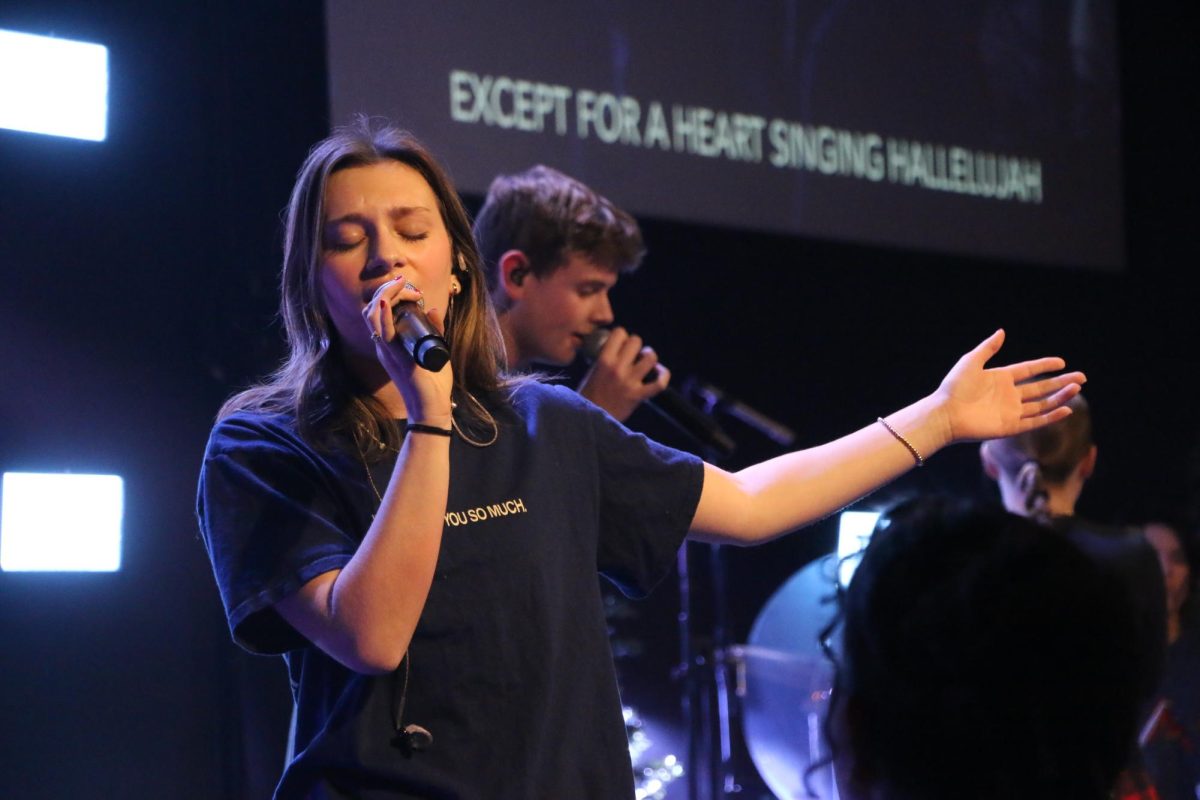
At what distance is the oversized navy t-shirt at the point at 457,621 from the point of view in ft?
4.57

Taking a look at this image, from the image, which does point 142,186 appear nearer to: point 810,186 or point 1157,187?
point 810,186

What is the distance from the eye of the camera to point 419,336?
4.42ft

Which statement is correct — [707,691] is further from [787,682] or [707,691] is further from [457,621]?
[457,621]

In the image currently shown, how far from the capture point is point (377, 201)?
1594 millimetres

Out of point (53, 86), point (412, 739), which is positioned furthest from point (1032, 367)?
point (53, 86)

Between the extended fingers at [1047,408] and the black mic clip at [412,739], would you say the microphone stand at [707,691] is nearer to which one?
the extended fingers at [1047,408]

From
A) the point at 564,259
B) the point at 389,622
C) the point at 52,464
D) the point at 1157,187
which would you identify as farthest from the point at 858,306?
the point at 389,622

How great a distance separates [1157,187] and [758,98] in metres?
1.96

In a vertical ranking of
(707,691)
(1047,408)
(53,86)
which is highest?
(53,86)

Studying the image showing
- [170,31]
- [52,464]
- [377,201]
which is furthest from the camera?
[170,31]

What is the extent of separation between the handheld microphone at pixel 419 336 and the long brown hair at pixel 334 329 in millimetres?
178

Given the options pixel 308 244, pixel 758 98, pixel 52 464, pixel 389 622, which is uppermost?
pixel 758 98

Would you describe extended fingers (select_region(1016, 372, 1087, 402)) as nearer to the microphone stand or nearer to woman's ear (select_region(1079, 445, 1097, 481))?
woman's ear (select_region(1079, 445, 1097, 481))

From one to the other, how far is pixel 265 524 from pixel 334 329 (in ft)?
0.97
